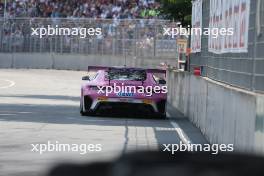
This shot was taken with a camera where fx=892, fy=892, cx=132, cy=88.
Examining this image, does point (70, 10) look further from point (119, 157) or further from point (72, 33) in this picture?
point (119, 157)

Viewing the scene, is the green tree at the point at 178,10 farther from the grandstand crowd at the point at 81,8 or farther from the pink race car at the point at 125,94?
the grandstand crowd at the point at 81,8

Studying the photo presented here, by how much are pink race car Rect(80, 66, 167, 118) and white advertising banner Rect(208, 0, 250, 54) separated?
7.99 ft

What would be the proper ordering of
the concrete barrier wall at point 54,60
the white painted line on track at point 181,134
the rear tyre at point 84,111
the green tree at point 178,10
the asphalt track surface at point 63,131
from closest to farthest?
the asphalt track surface at point 63,131
the white painted line on track at point 181,134
the rear tyre at point 84,111
the green tree at point 178,10
the concrete barrier wall at point 54,60

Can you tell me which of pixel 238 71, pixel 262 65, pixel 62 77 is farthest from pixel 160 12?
pixel 262 65

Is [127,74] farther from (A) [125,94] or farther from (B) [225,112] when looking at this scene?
(B) [225,112]

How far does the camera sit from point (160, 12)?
107ft

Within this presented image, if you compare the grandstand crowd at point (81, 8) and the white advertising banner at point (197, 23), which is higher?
the grandstand crowd at point (81, 8)

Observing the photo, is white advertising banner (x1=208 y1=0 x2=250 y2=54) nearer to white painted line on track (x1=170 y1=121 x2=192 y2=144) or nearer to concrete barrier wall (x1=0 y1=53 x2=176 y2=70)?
white painted line on track (x1=170 y1=121 x2=192 y2=144)

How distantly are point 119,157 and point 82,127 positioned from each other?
13846mm

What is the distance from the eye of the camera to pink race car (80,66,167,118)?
1884cm

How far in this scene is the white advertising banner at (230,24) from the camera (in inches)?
448

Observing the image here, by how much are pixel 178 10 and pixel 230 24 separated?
61.1ft

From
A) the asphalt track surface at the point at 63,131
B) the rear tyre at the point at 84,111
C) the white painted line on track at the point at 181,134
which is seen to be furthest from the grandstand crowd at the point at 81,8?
the white painted line on track at the point at 181,134

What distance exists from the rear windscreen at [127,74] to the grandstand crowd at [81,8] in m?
27.9
